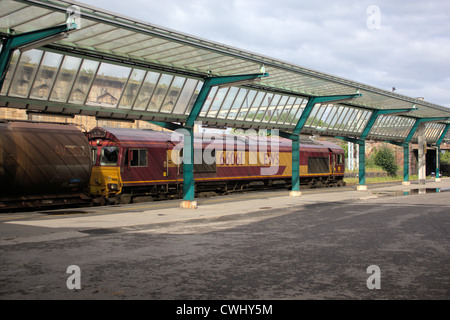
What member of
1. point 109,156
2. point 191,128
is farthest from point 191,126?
point 109,156

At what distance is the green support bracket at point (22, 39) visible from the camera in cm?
1104

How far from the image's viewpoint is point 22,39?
11469mm

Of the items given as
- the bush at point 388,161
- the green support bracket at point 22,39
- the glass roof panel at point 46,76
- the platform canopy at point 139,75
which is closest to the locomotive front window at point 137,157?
the platform canopy at point 139,75

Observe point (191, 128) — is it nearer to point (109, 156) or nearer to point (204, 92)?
point (204, 92)

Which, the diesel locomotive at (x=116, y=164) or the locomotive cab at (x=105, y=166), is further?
the locomotive cab at (x=105, y=166)

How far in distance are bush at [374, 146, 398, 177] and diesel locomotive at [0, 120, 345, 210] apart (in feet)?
83.9

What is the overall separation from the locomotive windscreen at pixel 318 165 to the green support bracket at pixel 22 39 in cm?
2235

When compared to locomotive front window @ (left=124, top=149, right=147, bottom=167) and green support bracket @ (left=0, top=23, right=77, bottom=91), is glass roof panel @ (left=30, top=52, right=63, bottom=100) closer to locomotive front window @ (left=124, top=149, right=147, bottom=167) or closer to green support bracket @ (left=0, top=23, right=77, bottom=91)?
green support bracket @ (left=0, top=23, right=77, bottom=91)

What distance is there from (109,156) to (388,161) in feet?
130

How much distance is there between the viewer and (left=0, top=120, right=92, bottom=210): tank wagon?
15047mm

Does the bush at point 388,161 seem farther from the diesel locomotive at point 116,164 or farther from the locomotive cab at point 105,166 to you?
the locomotive cab at point 105,166
